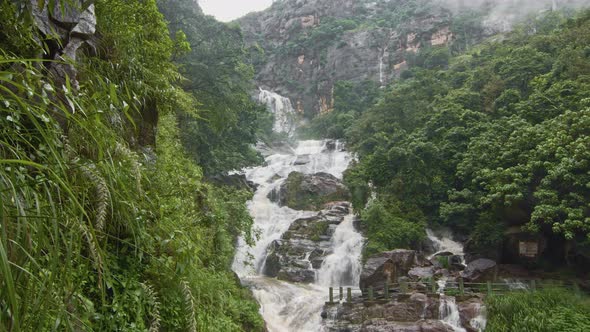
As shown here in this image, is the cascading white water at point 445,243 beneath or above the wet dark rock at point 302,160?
beneath

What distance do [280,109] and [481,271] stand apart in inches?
1296

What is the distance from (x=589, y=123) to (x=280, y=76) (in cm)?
3952

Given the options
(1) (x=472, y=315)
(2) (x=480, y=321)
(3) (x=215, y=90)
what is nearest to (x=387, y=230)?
(1) (x=472, y=315)

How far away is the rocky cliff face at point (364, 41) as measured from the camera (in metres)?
43.5

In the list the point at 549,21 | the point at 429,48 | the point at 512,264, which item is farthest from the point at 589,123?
the point at 429,48

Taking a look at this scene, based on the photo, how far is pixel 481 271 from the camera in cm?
1417

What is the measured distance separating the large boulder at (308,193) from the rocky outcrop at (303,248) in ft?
7.71

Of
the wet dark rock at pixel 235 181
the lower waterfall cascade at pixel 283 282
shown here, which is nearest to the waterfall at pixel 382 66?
the lower waterfall cascade at pixel 283 282

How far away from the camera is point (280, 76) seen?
50062 millimetres

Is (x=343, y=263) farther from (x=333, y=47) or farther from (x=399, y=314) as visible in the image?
(x=333, y=47)

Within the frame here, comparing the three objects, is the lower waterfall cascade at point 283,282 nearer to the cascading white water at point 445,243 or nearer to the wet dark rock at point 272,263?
the wet dark rock at point 272,263

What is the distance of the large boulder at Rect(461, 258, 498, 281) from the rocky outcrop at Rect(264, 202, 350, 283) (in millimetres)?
5684

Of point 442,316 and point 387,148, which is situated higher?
point 387,148

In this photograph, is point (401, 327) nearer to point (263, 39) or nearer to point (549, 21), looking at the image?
point (549, 21)
